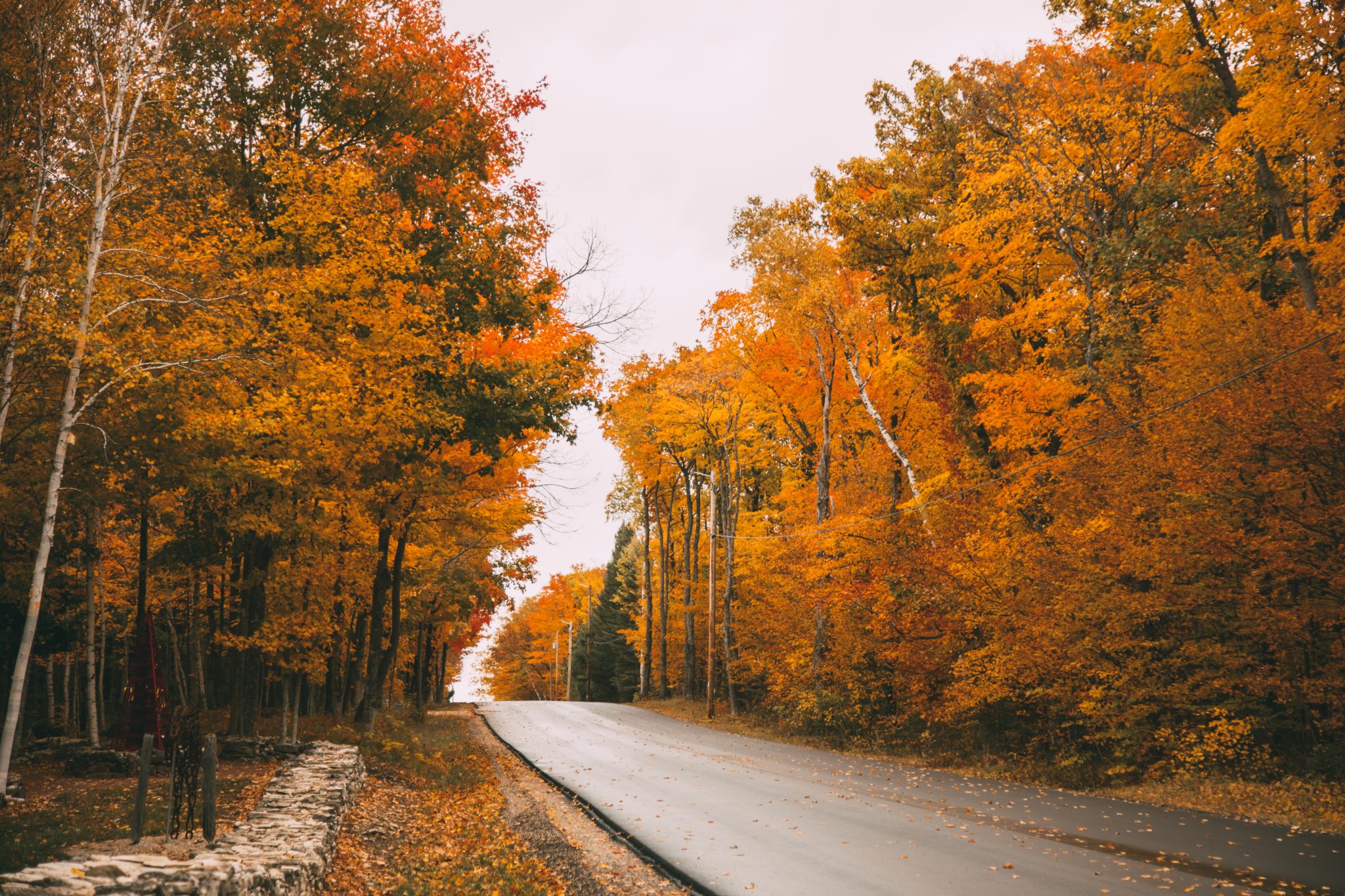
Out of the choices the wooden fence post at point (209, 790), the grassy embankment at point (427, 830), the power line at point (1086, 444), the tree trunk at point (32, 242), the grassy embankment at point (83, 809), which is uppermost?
the tree trunk at point (32, 242)

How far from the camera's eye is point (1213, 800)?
996 cm

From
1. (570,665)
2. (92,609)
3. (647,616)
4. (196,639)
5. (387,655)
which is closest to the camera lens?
(92,609)

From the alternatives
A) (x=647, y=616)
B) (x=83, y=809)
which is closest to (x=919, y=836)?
(x=83, y=809)

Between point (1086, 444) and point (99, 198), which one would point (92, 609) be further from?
point (1086, 444)

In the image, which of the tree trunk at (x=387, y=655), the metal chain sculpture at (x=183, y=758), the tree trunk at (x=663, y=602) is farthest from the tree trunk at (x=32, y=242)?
the tree trunk at (x=663, y=602)

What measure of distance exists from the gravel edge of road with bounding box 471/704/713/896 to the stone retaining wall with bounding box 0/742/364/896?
2.19 meters

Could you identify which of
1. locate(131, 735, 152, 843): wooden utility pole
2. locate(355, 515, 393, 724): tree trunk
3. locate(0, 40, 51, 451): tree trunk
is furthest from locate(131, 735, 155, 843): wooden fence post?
locate(355, 515, 393, 724): tree trunk

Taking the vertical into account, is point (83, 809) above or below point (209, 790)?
below

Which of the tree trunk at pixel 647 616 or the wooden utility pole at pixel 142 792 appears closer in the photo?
the wooden utility pole at pixel 142 792

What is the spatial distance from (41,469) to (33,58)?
526 cm

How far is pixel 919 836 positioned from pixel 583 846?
3.61 m

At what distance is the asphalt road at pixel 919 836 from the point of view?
6.54m

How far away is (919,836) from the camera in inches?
324

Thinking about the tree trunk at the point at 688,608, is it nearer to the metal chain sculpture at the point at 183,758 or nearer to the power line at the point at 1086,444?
the power line at the point at 1086,444
